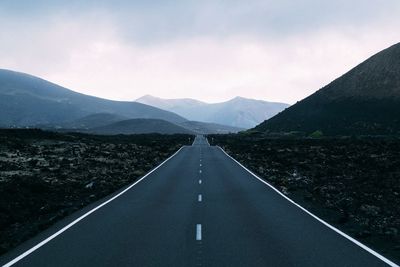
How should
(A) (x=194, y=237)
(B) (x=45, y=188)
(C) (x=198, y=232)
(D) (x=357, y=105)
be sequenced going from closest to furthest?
(A) (x=194, y=237) → (C) (x=198, y=232) → (B) (x=45, y=188) → (D) (x=357, y=105)

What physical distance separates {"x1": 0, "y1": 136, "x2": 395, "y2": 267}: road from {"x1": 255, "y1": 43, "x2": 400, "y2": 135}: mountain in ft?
326

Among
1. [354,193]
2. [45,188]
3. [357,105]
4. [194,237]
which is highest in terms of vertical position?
[357,105]

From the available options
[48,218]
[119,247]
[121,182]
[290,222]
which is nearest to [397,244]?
[290,222]

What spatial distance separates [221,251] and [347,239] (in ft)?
12.5

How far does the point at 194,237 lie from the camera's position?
12.3 m

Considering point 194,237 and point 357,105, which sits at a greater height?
point 357,105

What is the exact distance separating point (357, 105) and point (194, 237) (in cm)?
13332

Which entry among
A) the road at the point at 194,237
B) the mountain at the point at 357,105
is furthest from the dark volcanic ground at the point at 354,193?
the mountain at the point at 357,105

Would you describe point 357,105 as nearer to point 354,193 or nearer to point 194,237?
point 354,193

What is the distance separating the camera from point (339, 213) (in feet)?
57.4

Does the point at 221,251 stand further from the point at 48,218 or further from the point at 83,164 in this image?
the point at 83,164

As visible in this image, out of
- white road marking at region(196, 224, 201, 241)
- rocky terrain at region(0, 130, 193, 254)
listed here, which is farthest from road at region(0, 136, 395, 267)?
rocky terrain at region(0, 130, 193, 254)

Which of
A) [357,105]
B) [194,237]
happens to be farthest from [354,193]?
[357,105]

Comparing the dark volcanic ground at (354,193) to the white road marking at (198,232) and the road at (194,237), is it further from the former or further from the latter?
the white road marking at (198,232)
